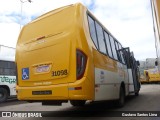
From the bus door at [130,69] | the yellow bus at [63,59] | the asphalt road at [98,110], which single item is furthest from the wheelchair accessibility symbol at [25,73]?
the bus door at [130,69]

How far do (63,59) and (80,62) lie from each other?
17.7 inches

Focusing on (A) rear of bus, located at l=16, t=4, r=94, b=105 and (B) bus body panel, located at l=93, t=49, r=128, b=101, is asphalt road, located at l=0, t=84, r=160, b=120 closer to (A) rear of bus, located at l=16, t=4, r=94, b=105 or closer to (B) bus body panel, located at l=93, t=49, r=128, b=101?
(B) bus body panel, located at l=93, t=49, r=128, b=101

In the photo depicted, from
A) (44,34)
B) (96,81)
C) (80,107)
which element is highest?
(44,34)

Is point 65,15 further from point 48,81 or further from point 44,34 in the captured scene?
point 48,81

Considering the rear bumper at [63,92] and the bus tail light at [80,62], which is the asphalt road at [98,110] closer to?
the rear bumper at [63,92]

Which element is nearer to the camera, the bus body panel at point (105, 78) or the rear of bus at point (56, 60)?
the rear of bus at point (56, 60)

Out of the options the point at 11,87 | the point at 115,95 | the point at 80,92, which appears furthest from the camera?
the point at 11,87

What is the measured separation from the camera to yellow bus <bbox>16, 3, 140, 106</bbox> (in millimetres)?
6438

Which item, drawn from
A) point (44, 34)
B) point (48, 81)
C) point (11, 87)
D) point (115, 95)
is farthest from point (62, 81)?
point (11, 87)

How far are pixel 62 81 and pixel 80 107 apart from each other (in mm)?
3802

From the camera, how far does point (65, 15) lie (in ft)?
23.5

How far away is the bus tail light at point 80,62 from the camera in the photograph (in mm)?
6395

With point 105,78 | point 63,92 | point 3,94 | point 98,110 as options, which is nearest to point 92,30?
point 105,78

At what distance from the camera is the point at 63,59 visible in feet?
21.7
